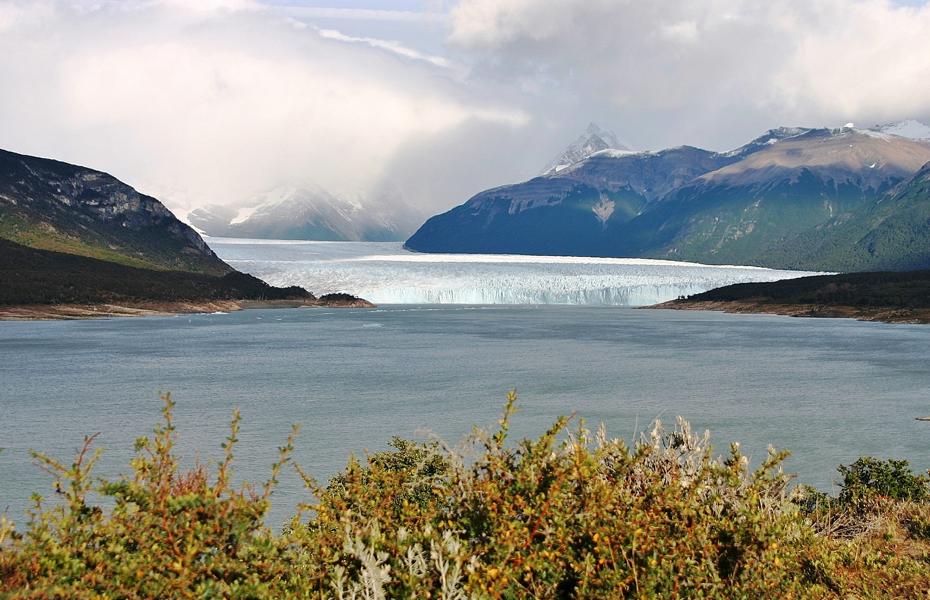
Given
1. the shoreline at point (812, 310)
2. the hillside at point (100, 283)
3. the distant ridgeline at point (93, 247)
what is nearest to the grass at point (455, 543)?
the shoreline at point (812, 310)

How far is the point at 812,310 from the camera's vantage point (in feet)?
410

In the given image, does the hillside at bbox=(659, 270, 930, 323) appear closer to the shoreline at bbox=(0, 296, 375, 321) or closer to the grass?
the shoreline at bbox=(0, 296, 375, 321)

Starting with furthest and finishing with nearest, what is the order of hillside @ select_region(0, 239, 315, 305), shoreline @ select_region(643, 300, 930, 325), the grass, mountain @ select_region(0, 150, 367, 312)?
mountain @ select_region(0, 150, 367, 312), hillside @ select_region(0, 239, 315, 305), shoreline @ select_region(643, 300, 930, 325), the grass

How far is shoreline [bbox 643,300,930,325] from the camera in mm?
108312

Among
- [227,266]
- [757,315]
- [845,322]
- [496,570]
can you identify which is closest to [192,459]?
[496,570]

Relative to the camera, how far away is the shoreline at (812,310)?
355 feet

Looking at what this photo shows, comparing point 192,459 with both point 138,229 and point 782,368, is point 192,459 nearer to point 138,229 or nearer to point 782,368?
point 782,368

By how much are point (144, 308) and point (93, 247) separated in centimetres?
4245

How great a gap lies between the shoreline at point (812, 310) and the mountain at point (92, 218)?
95338 mm

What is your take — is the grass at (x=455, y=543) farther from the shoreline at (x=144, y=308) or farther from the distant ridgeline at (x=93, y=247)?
the distant ridgeline at (x=93, y=247)

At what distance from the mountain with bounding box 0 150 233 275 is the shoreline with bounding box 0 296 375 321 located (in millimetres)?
25690

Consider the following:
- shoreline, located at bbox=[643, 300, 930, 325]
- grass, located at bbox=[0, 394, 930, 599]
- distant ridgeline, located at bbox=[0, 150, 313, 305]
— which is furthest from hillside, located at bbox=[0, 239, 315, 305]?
grass, located at bbox=[0, 394, 930, 599]

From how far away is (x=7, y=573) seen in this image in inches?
227

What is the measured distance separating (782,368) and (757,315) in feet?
252
